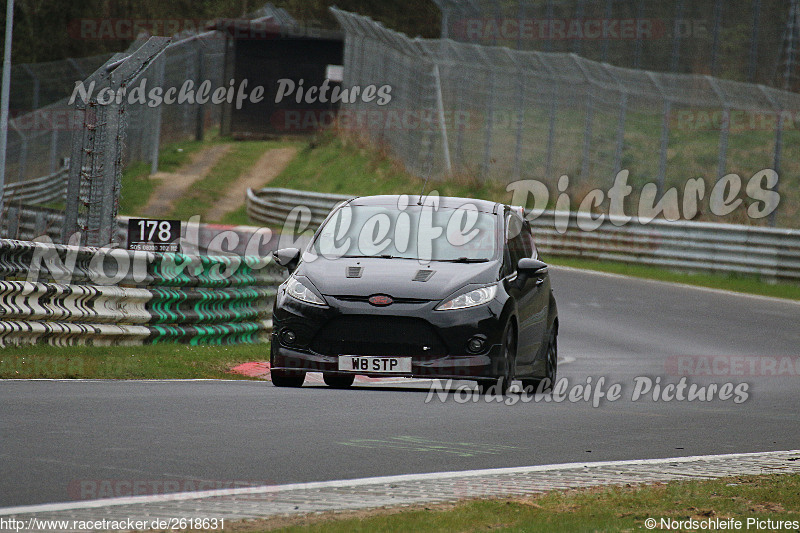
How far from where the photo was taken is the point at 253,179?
→ 4828cm

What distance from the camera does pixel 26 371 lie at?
13.1 metres

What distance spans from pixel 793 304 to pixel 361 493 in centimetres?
1836

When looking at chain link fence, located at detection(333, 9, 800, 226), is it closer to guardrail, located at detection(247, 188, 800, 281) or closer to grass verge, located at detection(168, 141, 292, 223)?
guardrail, located at detection(247, 188, 800, 281)

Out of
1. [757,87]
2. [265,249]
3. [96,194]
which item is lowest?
[265,249]

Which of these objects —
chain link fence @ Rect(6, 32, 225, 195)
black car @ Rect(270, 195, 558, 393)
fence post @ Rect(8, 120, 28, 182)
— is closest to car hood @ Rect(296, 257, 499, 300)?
black car @ Rect(270, 195, 558, 393)

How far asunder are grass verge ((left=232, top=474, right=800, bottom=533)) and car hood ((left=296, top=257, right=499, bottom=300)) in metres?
3.51

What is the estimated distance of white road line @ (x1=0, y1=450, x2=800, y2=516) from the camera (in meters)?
6.70

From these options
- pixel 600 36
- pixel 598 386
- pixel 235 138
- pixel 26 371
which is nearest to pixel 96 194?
pixel 26 371

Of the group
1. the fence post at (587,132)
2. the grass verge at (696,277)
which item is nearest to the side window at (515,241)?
the grass verge at (696,277)

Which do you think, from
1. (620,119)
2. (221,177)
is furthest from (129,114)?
(620,119)

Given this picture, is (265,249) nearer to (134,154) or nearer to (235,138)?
(134,154)

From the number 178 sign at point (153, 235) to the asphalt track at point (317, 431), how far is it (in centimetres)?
346

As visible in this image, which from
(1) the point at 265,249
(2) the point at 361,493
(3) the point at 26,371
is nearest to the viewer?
(2) the point at 361,493

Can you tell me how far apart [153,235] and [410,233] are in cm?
499
